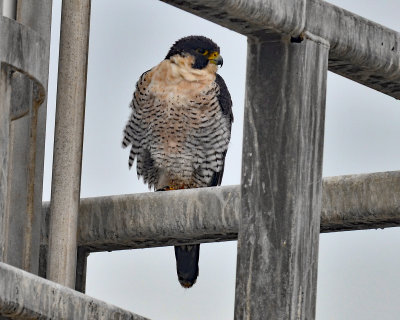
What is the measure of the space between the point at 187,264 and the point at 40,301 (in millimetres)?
4849

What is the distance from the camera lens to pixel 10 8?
265 inches

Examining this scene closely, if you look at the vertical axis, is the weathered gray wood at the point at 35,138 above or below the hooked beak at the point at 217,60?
below

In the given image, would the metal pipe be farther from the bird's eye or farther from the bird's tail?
the bird's eye

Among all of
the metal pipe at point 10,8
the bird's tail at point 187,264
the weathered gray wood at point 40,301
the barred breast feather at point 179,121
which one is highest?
the barred breast feather at point 179,121

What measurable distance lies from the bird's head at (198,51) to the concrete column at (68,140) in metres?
3.04

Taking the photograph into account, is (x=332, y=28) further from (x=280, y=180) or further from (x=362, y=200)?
(x=362, y=200)

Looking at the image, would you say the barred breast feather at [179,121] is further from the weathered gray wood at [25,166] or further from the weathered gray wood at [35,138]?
the weathered gray wood at [25,166]

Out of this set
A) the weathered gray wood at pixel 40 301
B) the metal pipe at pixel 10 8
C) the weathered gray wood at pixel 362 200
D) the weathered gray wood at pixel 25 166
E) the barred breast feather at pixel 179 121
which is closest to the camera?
the weathered gray wood at pixel 40 301

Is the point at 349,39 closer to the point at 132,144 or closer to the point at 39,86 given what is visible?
the point at 39,86

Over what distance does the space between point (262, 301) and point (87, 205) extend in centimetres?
244

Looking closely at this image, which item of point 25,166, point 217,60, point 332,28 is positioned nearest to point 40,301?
point 332,28

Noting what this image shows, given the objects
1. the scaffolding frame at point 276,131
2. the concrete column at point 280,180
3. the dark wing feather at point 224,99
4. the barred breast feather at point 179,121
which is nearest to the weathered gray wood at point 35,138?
the scaffolding frame at point 276,131

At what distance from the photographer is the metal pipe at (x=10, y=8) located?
6.64 meters

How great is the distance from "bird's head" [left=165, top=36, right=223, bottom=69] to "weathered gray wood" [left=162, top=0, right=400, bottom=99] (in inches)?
147
